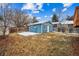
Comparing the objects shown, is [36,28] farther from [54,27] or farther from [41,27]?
[54,27]

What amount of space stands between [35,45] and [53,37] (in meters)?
0.21

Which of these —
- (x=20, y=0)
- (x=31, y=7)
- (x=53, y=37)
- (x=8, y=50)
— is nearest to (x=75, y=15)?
(x=53, y=37)

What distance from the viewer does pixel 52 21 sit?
6.77 feet

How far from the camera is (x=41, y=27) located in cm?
208

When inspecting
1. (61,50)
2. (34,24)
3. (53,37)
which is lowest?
(61,50)

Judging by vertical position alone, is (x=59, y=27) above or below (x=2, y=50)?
above

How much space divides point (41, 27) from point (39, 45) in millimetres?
197

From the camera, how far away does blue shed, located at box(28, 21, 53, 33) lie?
2062 millimetres

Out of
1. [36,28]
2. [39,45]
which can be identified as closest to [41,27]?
[36,28]

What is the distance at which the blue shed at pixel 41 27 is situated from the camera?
2.06 metres

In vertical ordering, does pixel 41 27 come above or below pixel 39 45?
above

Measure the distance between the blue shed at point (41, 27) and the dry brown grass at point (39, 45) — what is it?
0.05 metres

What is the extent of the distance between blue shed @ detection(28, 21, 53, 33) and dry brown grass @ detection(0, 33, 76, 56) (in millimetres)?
53

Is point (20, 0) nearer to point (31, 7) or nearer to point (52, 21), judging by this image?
point (31, 7)
